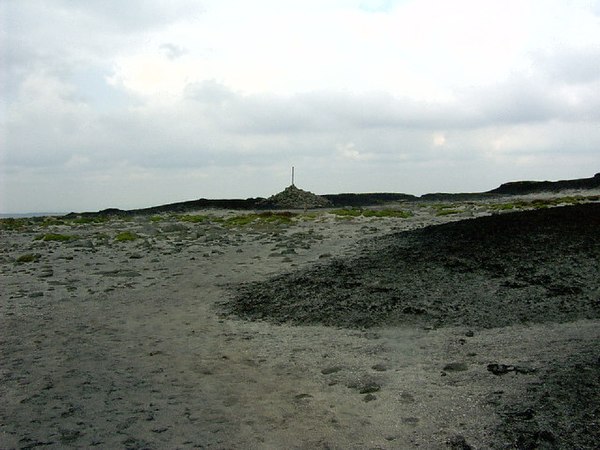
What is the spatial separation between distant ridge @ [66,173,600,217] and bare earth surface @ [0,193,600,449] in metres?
32.1

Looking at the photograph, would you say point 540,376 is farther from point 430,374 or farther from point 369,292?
point 369,292

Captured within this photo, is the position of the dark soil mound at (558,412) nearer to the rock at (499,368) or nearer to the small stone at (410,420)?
the rock at (499,368)

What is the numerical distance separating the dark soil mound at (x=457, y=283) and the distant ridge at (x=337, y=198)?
3302 centimetres

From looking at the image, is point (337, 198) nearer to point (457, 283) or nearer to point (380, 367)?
point (457, 283)

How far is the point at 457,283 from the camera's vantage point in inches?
498

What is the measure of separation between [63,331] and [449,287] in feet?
27.4

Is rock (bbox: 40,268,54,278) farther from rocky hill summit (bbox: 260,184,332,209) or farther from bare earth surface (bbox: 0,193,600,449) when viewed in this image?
rocky hill summit (bbox: 260,184,332,209)

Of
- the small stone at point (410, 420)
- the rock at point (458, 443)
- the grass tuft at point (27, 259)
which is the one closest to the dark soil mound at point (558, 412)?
the rock at point (458, 443)

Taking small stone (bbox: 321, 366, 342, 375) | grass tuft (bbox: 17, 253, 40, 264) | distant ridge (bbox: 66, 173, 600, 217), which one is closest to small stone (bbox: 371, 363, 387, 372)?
small stone (bbox: 321, 366, 342, 375)

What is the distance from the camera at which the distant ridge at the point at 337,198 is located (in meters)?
50.8

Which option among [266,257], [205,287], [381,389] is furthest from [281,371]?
[266,257]

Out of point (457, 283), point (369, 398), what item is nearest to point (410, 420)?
point (369, 398)

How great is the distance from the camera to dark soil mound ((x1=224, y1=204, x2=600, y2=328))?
10906 millimetres

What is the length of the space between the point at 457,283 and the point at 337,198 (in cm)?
6294
